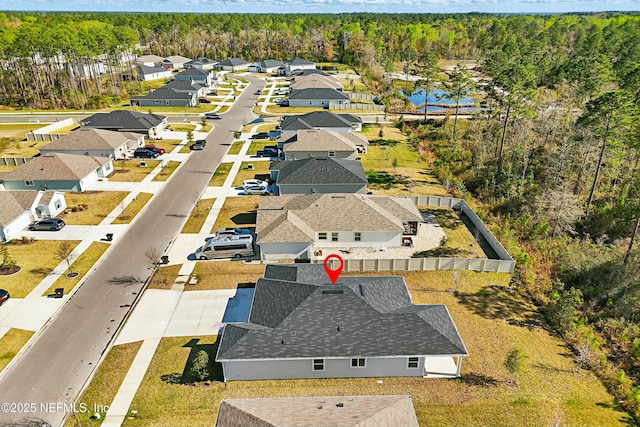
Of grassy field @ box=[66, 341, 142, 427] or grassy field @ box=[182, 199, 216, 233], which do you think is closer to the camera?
grassy field @ box=[66, 341, 142, 427]

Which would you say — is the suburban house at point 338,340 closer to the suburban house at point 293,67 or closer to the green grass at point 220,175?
the green grass at point 220,175

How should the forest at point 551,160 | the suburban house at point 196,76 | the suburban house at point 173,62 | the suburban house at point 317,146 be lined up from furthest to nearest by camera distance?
1. the suburban house at point 173,62
2. the suburban house at point 196,76
3. the suburban house at point 317,146
4. the forest at point 551,160

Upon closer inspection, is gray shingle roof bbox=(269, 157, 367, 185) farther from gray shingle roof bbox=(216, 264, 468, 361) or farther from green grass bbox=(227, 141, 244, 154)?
gray shingle roof bbox=(216, 264, 468, 361)

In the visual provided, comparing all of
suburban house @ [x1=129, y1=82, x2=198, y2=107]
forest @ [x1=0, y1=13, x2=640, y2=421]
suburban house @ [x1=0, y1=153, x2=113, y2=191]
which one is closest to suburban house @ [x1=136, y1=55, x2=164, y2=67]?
forest @ [x1=0, y1=13, x2=640, y2=421]

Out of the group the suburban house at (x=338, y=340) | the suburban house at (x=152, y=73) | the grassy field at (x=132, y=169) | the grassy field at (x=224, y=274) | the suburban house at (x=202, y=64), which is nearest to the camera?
the suburban house at (x=338, y=340)

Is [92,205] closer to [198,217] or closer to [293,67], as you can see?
[198,217]

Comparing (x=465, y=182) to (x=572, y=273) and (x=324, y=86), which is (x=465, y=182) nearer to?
(x=572, y=273)

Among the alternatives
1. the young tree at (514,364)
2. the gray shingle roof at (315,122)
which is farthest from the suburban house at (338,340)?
the gray shingle roof at (315,122)
